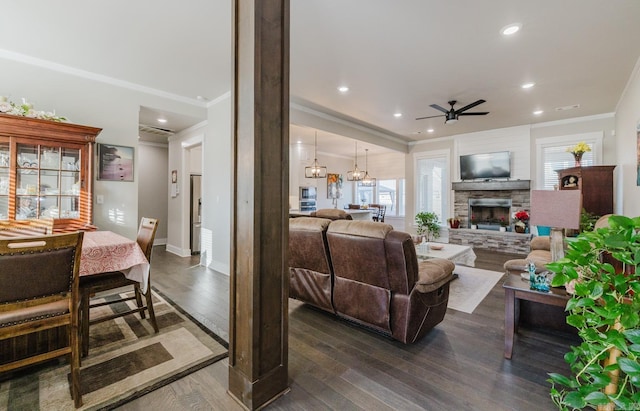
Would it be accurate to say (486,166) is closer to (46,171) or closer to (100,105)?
(100,105)

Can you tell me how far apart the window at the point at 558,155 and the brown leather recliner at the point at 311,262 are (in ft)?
19.8

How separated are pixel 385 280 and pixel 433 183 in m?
6.41

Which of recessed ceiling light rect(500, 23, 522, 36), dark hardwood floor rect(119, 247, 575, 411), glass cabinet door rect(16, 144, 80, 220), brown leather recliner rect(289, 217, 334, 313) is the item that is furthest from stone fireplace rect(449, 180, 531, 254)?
glass cabinet door rect(16, 144, 80, 220)

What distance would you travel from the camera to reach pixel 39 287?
156 centimetres

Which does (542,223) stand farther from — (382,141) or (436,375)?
(382,141)

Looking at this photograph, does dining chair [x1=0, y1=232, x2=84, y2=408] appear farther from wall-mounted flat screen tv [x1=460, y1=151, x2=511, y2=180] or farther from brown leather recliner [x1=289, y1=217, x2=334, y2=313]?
wall-mounted flat screen tv [x1=460, y1=151, x2=511, y2=180]

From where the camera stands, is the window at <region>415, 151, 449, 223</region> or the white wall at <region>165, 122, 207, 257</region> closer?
the white wall at <region>165, 122, 207, 257</region>

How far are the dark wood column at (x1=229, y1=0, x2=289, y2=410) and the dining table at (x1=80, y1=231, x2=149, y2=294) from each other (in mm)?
Result: 1213

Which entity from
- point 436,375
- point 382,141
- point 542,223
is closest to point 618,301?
point 436,375

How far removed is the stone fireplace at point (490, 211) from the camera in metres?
6.29

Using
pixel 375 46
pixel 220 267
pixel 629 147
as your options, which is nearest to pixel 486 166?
pixel 629 147

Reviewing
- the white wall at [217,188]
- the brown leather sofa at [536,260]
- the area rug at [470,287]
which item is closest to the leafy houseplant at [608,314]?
the brown leather sofa at [536,260]

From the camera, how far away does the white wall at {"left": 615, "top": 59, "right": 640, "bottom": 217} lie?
138 inches

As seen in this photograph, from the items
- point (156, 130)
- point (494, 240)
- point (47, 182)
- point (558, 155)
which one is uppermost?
point (156, 130)
